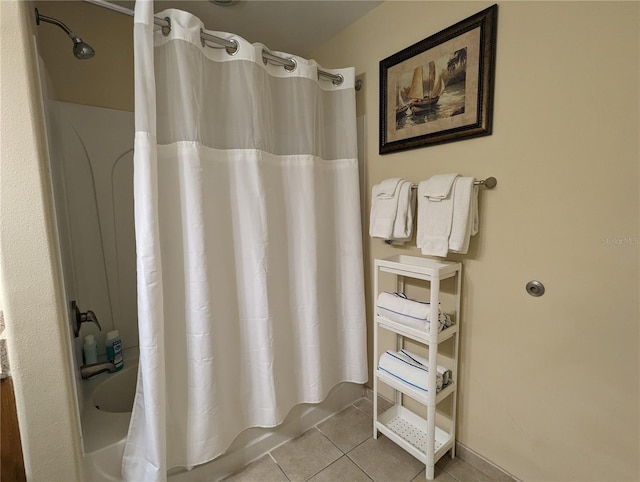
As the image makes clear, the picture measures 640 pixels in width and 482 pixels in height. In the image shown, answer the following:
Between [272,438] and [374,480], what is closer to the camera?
[374,480]

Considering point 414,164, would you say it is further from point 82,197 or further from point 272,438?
point 82,197


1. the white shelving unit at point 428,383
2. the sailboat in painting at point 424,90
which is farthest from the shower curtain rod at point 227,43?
the white shelving unit at point 428,383

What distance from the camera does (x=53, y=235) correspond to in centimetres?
89

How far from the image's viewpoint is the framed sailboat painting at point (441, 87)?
116 centimetres

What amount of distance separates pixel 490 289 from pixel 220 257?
1178mm

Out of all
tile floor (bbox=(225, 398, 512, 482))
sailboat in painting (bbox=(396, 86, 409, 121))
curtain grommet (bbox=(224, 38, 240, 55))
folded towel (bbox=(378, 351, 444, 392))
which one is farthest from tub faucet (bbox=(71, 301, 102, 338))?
sailboat in painting (bbox=(396, 86, 409, 121))

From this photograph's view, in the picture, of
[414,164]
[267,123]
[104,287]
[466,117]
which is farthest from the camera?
[104,287]

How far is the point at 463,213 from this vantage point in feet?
3.79

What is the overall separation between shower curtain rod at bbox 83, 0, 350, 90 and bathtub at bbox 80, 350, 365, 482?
1.60m

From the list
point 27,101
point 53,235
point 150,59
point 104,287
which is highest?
point 150,59

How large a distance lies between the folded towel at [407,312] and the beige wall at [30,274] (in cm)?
121

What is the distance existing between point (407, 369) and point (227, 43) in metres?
1.67

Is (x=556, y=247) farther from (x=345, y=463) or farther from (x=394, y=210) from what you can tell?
(x=345, y=463)

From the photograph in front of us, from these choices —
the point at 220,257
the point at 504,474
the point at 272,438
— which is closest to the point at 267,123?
the point at 220,257
